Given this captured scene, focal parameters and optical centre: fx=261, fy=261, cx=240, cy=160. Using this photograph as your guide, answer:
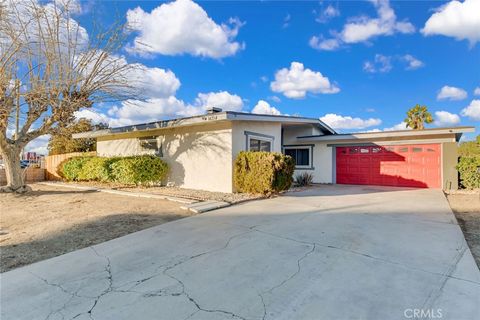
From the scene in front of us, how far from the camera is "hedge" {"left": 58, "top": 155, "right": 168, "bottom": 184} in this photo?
37.5 ft

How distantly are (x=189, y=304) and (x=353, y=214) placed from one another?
497cm

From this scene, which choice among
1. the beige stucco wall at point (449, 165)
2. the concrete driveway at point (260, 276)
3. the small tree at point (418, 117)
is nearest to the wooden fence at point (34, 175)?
the concrete driveway at point (260, 276)

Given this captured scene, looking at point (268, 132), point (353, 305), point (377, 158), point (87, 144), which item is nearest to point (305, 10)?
point (268, 132)

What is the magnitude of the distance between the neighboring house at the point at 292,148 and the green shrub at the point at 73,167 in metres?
1.44

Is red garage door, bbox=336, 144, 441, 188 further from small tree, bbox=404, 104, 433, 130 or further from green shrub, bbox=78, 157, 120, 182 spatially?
small tree, bbox=404, 104, 433, 130

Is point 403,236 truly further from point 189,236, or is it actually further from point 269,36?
point 269,36

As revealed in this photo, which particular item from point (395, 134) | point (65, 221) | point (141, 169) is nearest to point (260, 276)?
point (65, 221)

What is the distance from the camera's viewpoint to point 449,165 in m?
11.6

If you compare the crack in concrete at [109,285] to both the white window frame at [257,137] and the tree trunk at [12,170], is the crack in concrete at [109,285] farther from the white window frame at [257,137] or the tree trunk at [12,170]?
the tree trunk at [12,170]

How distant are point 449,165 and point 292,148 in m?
7.47

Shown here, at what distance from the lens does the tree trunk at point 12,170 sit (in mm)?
9844

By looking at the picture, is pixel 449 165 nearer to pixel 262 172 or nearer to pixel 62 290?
pixel 262 172

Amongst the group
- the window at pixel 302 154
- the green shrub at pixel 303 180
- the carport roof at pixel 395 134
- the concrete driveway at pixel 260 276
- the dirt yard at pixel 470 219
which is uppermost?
the carport roof at pixel 395 134

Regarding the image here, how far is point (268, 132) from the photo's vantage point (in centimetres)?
1155
